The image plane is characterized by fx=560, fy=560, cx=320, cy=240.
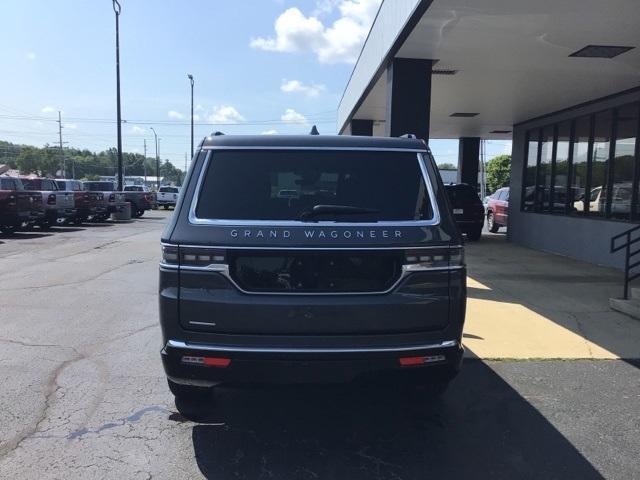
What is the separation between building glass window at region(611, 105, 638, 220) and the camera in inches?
447

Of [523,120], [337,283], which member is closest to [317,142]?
[337,283]

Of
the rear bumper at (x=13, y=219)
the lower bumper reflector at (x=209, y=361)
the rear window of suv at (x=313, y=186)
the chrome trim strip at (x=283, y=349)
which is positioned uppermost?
the rear window of suv at (x=313, y=186)

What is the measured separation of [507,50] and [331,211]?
6.80 meters

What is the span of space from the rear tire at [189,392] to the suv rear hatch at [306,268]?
793mm

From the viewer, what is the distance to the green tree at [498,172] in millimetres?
54791

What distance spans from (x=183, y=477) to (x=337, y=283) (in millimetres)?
1435

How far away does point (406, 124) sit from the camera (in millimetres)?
9594

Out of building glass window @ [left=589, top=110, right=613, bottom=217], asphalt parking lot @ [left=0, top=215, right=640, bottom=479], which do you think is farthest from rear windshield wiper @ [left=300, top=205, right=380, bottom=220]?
building glass window @ [left=589, top=110, right=613, bottom=217]

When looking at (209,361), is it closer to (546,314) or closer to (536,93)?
(546,314)

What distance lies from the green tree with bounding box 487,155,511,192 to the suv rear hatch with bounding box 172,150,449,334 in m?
53.1

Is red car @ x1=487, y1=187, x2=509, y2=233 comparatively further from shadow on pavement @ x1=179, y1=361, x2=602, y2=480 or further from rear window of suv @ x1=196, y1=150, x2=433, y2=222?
rear window of suv @ x1=196, y1=150, x2=433, y2=222

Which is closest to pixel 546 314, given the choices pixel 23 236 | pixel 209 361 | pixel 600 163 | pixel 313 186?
pixel 313 186

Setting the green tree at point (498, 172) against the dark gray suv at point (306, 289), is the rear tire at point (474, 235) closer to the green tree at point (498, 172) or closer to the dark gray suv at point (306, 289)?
the dark gray suv at point (306, 289)

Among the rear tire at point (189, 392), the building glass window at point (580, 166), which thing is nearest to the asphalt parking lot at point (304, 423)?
the rear tire at point (189, 392)
